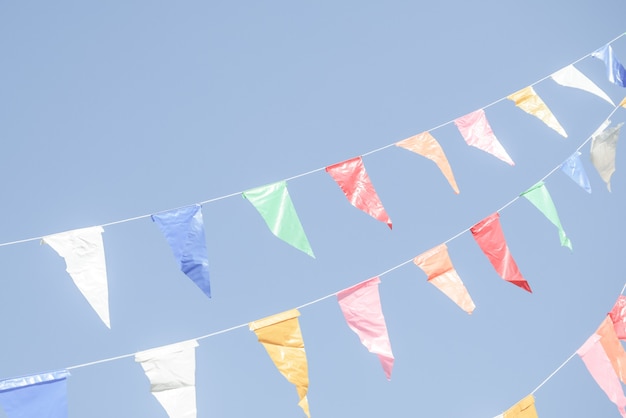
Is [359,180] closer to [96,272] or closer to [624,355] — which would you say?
[96,272]

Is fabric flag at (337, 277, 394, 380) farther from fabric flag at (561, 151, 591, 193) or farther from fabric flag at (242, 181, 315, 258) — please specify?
fabric flag at (561, 151, 591, 193)

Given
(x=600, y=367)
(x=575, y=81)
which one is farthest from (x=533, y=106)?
(x=600, y=367)

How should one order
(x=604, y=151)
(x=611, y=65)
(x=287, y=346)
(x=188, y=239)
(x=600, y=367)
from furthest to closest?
(x=611, y=65), (x=604, y=151), (x=600, y=367), (x=287, y=346), (x=188, y=239)

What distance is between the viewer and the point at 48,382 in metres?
4.00

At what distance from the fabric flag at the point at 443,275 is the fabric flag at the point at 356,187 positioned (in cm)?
48

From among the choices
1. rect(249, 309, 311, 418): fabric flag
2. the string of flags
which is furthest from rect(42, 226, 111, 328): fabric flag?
rect(249, 309, 311, 418): fabric flag

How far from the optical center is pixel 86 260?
4.43m

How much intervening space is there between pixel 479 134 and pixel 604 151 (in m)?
1.15

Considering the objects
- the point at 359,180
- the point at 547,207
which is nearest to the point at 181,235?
the point at 359,180

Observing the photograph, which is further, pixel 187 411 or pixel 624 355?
pixel 624 355

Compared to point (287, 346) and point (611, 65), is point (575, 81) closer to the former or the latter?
point (611, 65)

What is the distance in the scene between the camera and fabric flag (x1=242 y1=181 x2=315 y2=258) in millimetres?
5039

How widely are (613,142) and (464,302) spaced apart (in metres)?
2.05

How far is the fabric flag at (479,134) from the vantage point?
6016mm
